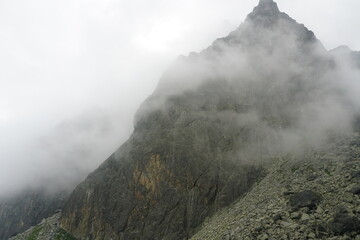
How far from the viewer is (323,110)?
85188mm

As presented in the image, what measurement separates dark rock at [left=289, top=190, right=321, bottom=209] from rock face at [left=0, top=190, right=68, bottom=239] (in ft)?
315

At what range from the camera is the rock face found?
125 m

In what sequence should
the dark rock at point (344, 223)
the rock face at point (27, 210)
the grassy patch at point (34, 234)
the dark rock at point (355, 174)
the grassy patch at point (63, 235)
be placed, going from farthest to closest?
the rock face at point (27, 210) < the grassy patch at point (34, 234) < the grassy patch at point (63, 235) < the dark rock at point (355, 174) < the dark rock at point (344, 223)

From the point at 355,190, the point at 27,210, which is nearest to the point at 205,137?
the point at 355,190

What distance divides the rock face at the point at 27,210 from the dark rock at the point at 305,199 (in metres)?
95.9

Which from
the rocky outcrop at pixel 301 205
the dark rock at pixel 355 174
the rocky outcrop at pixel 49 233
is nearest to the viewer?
the rocky outcrop at pixel 301 205

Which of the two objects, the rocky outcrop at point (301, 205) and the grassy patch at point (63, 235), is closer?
the rocky outcrop at point (301, 205)

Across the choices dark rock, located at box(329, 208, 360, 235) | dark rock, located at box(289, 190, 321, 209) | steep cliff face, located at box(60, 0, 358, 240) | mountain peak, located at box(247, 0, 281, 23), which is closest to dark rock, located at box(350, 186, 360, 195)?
dark rock, located at box(289, 190, 321, 209)

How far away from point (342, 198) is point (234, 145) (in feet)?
118

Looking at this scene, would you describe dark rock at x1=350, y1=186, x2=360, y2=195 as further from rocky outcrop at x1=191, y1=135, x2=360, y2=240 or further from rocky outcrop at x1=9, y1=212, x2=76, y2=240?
rocky outcrop at x1=9, y1=212, x2=76, y2=240

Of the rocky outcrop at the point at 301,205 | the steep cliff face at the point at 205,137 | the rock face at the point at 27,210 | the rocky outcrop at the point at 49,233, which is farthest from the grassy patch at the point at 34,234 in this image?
the rocky outcrop at the point at 301,205

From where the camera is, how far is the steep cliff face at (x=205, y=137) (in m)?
77.6

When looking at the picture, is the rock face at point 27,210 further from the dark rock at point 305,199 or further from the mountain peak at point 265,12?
the mountain peak at point 265,12

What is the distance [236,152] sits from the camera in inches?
3275
